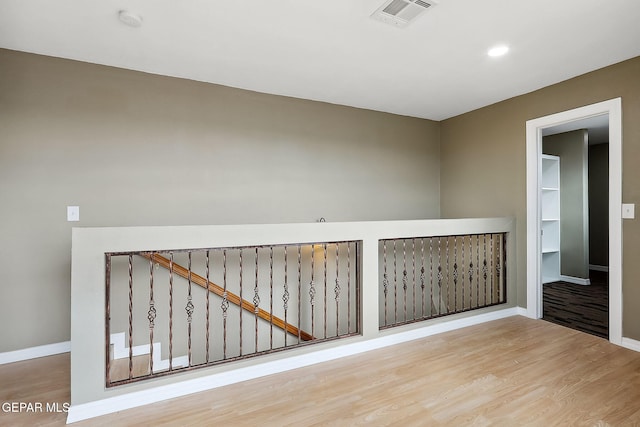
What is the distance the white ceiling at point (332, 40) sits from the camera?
84.6 inches

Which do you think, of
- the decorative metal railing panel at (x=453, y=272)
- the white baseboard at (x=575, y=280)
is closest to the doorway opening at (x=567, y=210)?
the white baseboard at (x=575, y=280)

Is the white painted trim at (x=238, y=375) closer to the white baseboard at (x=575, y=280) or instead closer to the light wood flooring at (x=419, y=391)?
the light wood flooring at (x=419, y=391)

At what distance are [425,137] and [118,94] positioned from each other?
3.66 meters

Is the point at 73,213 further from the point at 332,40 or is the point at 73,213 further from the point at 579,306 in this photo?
the point at 579,306

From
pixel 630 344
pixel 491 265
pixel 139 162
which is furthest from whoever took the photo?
pixel 491 265

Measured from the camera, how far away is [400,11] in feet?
Result: 7.09

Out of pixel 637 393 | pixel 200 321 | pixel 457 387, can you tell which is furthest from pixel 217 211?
pixel 637 393

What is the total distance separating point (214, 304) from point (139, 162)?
1.52 metres

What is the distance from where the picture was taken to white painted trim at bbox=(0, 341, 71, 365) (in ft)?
8.66

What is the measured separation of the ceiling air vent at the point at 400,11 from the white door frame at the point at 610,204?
2068mm

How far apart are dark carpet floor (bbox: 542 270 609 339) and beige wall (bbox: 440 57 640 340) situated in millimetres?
462

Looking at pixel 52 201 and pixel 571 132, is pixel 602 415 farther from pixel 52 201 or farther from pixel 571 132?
pixel 571 132

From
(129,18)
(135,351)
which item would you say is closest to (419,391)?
→ (135,351)

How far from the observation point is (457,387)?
2.26 meters
